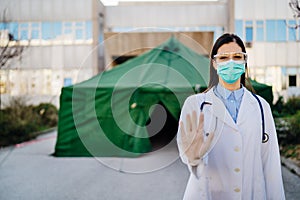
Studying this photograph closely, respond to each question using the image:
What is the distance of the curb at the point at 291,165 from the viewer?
564 centimetres

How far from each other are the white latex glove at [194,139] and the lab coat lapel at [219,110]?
131mm

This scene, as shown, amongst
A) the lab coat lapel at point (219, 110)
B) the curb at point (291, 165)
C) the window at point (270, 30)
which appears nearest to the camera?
the lab coat lapel at point (219, 110)

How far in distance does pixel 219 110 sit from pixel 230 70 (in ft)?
0.74

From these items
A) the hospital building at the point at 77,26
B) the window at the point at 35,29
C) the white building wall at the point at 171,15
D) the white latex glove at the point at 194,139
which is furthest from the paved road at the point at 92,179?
the white building wall at the point at 171,15

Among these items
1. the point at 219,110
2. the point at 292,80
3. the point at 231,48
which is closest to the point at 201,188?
the point at 219,110

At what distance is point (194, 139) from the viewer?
150 cm

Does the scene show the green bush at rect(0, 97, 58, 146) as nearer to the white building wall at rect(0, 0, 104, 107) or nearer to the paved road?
the paved road

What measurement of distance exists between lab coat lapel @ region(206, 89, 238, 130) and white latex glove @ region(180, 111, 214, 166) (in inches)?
5.2

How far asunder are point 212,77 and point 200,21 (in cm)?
1771

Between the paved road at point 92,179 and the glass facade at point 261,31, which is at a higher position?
the glass facade at point 261,31

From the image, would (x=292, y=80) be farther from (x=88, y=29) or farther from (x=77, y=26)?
(x=77, y=26)

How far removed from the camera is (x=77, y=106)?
7430mm

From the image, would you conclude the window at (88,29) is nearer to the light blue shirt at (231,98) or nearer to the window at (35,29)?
the window at (35,29)

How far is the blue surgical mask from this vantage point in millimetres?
1752
